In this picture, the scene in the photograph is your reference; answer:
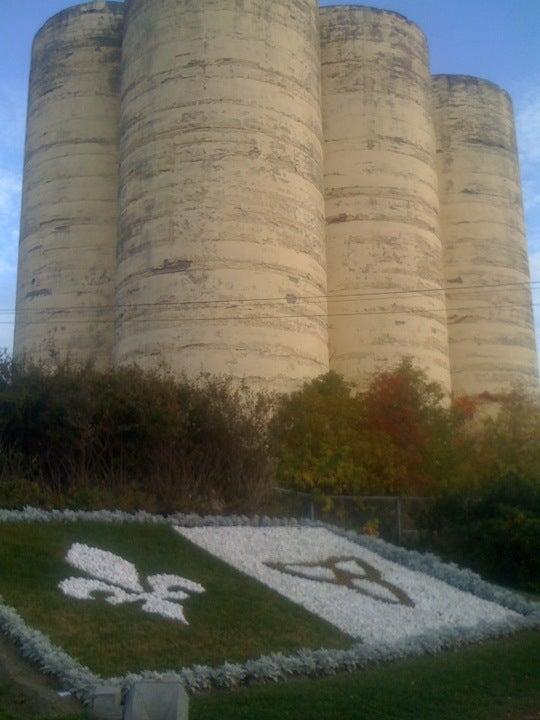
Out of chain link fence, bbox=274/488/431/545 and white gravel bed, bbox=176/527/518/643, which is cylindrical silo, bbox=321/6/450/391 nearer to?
chain link fence, bbox=274/488/431/545

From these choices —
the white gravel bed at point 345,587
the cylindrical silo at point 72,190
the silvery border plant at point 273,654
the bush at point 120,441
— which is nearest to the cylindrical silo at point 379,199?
the cylindrical silo at point 72,190

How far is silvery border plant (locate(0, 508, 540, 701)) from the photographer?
29.7ft

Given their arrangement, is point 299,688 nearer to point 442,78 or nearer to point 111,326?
point 111,326

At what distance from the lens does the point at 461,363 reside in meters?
45.3

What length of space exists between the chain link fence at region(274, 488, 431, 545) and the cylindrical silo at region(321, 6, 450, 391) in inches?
520

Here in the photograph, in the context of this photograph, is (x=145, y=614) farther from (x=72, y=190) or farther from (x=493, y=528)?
(x=72, y=190)

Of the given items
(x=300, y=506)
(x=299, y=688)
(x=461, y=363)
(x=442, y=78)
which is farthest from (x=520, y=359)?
(x=299, y=688)

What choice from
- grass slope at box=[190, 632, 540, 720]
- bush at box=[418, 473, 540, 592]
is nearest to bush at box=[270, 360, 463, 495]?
bush at box=[418, 473, 540, 592]

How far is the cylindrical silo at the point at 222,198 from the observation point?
3375cm

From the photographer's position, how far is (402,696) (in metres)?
9.21

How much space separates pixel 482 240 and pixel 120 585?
3740 cm

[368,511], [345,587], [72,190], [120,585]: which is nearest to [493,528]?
[345,587]

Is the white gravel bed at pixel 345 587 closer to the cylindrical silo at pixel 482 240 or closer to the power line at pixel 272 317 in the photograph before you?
the power line at pixel 272 317

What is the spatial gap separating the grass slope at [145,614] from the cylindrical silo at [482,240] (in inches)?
1272
